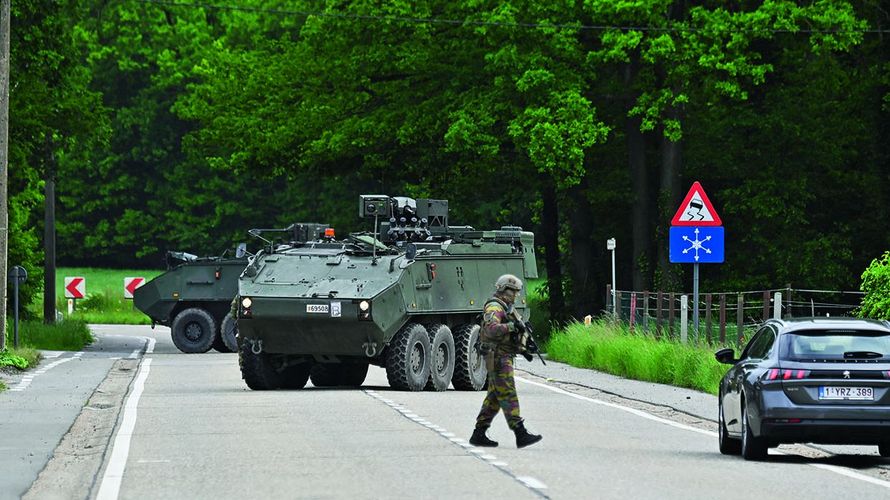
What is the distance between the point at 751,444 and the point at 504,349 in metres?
2.27

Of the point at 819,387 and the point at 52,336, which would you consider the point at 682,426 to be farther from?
the point at 52,336

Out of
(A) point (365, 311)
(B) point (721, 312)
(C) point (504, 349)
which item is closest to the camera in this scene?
(C) point (504, 349)

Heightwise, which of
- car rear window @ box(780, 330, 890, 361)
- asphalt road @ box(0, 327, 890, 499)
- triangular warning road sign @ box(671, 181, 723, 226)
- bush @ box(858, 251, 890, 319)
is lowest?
asphalt road @ box(0, 327, 890, 499)

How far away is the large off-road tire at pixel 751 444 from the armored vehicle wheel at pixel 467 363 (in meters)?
11.9

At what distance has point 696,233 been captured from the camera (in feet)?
90.9

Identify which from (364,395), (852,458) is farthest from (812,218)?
(852,458)

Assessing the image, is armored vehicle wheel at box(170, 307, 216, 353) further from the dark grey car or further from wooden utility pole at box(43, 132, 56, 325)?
the dark grey car

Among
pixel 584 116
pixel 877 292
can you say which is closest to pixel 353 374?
pixel 877 292

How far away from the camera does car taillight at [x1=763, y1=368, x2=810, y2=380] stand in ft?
50.2

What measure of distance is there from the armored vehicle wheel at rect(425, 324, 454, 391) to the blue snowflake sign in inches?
136

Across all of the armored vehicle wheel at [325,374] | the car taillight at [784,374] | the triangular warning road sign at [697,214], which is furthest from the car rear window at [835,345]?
the armored vehicle wheel at [325,374]

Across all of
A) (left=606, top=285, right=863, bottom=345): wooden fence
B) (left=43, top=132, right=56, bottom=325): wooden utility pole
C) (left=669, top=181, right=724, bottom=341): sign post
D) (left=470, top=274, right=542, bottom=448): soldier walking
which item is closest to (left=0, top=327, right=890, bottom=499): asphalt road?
(left=470, top=274, right=542, bottom=448): soldier walking

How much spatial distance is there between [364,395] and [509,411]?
894 cm

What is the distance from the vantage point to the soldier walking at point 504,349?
53.5 ft
